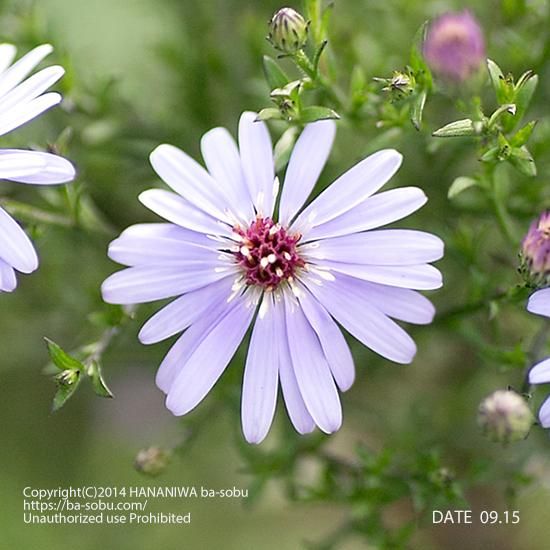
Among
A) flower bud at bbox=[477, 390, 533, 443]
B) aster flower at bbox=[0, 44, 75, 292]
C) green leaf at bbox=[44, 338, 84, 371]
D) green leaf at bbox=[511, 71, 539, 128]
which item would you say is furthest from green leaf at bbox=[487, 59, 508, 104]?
green leaf at bbox=[44, 338, 84, 371]

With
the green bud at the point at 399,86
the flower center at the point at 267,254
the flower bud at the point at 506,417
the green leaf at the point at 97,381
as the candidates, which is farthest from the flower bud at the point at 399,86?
the green leaf at the point at 97,381

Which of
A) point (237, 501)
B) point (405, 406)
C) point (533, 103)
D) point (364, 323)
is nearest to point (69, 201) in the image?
point (364, 323)

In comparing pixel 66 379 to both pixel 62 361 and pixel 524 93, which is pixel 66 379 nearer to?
pixel 62 361

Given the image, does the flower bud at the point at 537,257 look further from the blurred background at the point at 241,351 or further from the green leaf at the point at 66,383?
the green leaf at the point at 66,383

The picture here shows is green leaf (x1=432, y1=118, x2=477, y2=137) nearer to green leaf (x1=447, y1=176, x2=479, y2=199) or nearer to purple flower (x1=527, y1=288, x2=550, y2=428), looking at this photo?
green leaf (x1=447, y1=176, x2=479, y2=199)

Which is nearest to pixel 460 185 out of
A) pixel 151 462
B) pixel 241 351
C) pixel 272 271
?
pixel 272 271
